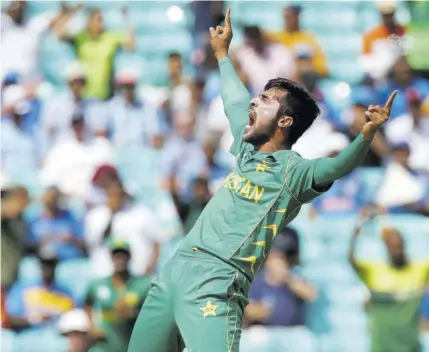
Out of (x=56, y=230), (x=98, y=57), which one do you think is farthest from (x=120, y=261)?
(x=98, y=57)

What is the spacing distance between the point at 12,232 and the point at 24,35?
2.49 meters

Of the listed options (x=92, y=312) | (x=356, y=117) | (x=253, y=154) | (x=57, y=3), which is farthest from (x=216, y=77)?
(x=253, y=154)

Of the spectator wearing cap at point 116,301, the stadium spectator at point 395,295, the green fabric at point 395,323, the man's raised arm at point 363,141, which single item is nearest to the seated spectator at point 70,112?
the spectator wearing cap at point 116,301

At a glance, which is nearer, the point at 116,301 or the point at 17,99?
the point at 116,301

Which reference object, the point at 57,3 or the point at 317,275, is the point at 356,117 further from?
the point at 57,3

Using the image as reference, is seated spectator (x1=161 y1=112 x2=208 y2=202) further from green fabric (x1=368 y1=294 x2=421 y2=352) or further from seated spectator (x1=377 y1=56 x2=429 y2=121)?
green fabric (x1=368 y1=294 x2=421 y2=352)

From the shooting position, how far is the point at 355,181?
9.48m

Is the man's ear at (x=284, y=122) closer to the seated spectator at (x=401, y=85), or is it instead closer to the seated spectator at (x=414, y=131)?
the seated spectator at (x=414, y=131)

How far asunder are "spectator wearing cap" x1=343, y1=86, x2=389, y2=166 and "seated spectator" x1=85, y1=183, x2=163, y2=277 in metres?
2.04

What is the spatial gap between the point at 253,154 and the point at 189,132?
438 centimetres

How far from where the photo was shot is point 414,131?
968 cm

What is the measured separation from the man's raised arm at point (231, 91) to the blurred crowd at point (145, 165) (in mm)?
2902

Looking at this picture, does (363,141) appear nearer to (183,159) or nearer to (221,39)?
(221,39)

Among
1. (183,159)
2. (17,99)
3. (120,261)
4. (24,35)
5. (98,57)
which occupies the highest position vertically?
(24,35)
